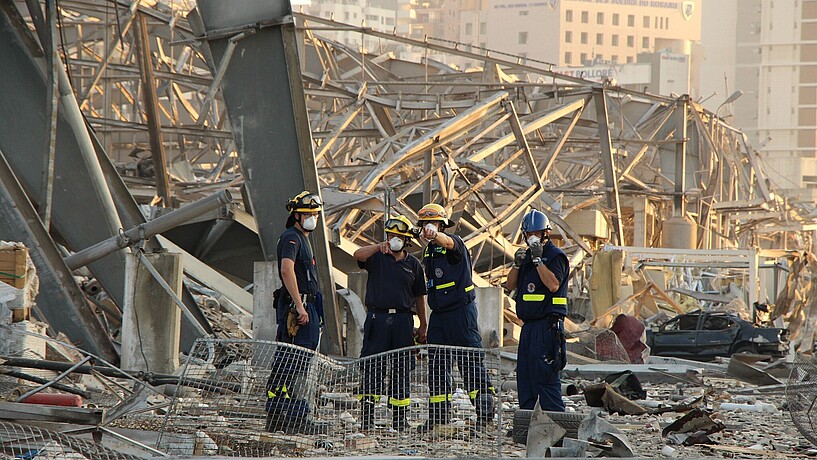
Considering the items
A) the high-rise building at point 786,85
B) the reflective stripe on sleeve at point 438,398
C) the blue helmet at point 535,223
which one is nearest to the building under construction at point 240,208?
the reflective stripe on sleeve at point 438,398

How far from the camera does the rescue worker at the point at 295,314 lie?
8.57m

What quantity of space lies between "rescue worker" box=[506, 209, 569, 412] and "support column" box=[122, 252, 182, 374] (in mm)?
4473

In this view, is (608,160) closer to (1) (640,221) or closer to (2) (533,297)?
(1) (640,221)

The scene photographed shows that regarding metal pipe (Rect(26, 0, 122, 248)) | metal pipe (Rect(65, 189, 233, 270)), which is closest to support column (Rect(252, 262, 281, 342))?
metal pipe (Rect(65, 189, 233, 270))

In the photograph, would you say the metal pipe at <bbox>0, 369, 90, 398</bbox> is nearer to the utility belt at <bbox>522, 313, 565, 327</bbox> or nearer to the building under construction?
the building under construction

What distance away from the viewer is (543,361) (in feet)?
31.3

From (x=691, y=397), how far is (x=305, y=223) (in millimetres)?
5433

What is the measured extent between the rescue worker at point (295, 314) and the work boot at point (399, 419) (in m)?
0.77

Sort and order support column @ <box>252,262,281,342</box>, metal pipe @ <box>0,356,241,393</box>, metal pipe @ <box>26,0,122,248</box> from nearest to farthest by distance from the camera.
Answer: metal pipe @ <box>0,356,241,393</box>, support column @ <box>252,262,281,342</box>, metal pipe @ <box>26,0,122,248</box>

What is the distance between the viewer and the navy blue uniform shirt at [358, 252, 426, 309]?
10078mm

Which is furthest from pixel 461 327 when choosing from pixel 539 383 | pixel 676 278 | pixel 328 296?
pixel 676 278

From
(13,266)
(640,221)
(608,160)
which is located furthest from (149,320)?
(640,221)

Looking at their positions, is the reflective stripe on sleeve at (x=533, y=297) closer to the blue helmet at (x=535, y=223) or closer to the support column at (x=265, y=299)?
the blue helmet at (x=535, y=223)

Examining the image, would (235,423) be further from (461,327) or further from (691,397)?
(691,397)
